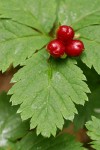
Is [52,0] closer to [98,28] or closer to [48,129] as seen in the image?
[98,28]

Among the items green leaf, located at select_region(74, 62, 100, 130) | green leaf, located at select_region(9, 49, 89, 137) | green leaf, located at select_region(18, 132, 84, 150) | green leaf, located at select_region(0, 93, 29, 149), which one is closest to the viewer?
green leaf, located at select_region(9, 49, 89, 137)

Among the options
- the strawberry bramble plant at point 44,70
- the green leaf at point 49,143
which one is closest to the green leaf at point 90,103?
the strawberry bramble plant at point 44,70

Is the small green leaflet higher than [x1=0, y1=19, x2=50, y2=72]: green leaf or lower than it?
lower

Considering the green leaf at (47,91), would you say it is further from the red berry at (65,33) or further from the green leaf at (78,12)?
the green leaf at (78,12)

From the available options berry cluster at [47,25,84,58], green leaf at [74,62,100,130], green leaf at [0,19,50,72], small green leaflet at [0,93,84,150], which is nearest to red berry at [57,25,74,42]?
berry cluster at [47,25,84,58]

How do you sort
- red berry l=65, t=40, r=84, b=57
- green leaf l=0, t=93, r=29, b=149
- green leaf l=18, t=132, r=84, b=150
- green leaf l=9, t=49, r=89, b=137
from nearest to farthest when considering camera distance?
green leaf l=9, t=49, r=89, b=137 < red berry l=65, t=40, r=84, b=57 < green leaf l=18, t=132, r=84, b=150 < green leaf l=0, t=93, r=29, b=149

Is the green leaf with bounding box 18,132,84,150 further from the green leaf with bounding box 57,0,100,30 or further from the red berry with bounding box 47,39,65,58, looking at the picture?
the green leaf with bounding box 57,0,100,30
